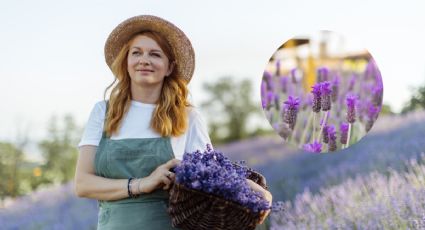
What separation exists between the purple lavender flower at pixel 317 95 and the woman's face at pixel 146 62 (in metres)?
0.99

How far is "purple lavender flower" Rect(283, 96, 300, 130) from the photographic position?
10.2 ft

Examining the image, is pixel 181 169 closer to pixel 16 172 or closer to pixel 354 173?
pixel 354 173

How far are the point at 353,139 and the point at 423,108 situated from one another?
2.05 meters

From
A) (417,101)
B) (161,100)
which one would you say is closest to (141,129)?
(161,100)

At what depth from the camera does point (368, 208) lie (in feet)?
10.4

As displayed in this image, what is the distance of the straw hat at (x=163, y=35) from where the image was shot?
2.23 m

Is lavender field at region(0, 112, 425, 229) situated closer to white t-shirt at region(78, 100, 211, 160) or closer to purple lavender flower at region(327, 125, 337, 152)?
purple lavender flower at region(327, 125, 337, 152)

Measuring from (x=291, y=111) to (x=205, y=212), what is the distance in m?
1.44

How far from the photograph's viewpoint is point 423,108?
496cm

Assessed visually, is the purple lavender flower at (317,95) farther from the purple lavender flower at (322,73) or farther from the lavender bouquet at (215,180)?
the lavender bouquet at (215,180)

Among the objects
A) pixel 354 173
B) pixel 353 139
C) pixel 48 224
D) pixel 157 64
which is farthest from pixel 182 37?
pixel 48 224

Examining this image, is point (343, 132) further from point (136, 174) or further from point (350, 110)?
point (136, 174)

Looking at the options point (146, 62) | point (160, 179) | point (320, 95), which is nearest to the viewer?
point (160, 179)

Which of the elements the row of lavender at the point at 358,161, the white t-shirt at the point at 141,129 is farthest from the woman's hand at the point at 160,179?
the row of lavender at the point at 358,161
